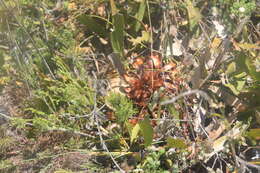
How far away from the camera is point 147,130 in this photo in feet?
4.42

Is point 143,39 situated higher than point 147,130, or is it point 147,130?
point 143,39

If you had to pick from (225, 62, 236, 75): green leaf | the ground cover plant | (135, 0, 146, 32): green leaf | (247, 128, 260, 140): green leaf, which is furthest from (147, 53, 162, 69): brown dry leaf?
(247, 128, 260, 140): green leaf

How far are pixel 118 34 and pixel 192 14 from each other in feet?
1.35

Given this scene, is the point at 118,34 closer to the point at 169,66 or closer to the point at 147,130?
the point at 169,66

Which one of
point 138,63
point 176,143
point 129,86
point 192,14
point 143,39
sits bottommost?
point 176,143

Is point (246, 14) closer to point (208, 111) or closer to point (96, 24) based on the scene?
point (208, 111)

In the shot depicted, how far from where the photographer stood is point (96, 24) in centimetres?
177

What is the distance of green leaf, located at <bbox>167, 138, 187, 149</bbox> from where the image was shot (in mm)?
1343

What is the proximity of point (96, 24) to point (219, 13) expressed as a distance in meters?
0.66

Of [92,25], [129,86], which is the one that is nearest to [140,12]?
[92,25]

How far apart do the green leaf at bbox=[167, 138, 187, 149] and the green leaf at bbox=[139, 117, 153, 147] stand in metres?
0.08

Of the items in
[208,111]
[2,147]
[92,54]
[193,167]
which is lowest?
[193,167]

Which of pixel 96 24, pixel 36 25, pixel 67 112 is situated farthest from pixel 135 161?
pixel 36 25

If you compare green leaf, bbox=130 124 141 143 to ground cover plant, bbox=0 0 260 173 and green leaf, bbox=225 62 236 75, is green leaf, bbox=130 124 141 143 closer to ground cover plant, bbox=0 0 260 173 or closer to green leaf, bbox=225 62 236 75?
ground cover plant, bbox=0 0 260 173
